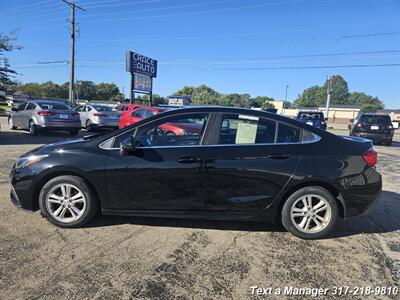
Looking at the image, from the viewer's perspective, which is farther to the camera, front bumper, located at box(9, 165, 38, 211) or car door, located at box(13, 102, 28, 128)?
car door, located at box(13, 102, 28, 128)

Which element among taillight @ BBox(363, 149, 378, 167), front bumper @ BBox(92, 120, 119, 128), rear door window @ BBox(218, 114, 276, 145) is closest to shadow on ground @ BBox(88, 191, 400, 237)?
taillight @ BBox(363, 149, 378, 167)

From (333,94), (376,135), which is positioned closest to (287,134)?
(376,135)

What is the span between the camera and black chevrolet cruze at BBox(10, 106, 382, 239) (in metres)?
4.01

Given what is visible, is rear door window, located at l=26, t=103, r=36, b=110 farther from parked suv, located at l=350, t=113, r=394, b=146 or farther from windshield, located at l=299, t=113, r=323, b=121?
parked suv, located at l=350, t=113, r=394, b=146

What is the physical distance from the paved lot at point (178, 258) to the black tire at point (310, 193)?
0.37ft

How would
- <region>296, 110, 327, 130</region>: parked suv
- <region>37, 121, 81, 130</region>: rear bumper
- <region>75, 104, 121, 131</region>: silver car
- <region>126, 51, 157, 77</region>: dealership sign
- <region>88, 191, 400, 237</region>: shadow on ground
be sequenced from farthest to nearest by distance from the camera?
<region>126, 51, 157, 77</region>: dealership sign → <region>296, 110, 327, 130</region>: parked suv → <region>75, 104, 121, 131</region>: silver car → <region>37, 121, 81, 130</region>: rear bumper → <region>88, 191, 400, 237</region>: shadow on ground

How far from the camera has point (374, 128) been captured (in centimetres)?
1677

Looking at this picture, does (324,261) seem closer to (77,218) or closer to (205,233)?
(205,233)

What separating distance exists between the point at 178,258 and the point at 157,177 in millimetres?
981

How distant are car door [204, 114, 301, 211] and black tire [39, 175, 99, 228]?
55.5 inches

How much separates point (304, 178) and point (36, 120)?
12.0 meters

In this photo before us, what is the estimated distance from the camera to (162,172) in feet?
13.1

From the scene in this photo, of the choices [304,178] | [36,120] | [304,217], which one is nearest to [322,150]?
[304,178]

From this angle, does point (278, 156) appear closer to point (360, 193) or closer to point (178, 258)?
point (360, 193)
